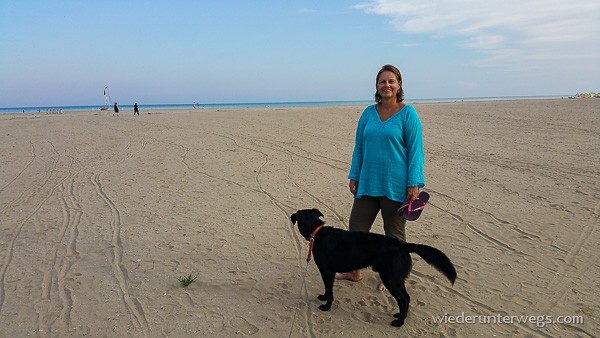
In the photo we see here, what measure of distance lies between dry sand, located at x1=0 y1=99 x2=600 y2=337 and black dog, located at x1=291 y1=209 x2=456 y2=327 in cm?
35

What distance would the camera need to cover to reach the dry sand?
11.6ft

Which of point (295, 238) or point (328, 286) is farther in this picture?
point (295, 238)

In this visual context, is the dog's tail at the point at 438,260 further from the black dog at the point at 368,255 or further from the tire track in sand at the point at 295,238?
the tire track in sand at the point at 295,238

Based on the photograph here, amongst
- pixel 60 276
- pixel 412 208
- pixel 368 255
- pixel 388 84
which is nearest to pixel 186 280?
pixel 60 276

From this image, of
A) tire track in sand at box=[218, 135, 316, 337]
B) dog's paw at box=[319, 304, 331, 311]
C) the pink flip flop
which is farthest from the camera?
dog's paw at box=[319, 304, 331, 311]

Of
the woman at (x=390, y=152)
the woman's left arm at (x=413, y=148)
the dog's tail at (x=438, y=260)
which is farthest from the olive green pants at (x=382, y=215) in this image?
the dog's tail at (x=438, y=260)

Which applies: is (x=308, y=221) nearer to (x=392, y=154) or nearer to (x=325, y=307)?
(x=325, y=307)

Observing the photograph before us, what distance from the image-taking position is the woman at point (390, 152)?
3.55 meters

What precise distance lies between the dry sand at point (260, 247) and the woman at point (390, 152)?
1.01 meters

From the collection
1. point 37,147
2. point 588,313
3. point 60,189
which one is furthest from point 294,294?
point 37,147

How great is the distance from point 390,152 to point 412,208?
0.56m

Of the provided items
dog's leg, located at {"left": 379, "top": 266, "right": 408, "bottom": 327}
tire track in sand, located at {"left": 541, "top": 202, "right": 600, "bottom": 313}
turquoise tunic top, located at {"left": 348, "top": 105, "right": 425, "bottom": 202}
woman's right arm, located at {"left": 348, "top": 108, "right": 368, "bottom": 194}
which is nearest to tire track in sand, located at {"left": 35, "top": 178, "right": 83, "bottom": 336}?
dog's leg, located at {"left": 379, "top": 266, "right": 408, "bottom": 327}

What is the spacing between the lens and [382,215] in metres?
3.84

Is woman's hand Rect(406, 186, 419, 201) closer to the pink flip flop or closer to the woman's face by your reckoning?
the pink flip flop
